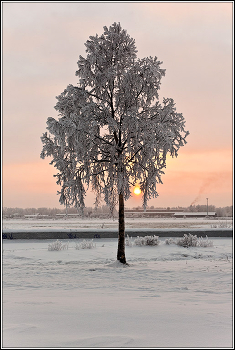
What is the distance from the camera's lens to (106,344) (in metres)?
4.76

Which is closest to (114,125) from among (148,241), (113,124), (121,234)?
(113,124)

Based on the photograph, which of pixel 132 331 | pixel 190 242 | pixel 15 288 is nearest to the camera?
pixel 132 331

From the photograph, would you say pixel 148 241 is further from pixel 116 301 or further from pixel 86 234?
pixel 116 301

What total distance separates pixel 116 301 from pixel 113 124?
7.11 m

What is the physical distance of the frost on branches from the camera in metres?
13.4

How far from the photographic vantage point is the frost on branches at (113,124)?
1341 centimetres

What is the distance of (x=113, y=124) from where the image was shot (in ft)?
44.1

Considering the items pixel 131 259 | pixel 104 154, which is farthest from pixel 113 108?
pixel 131 259

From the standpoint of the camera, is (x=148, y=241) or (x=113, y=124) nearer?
(x=113, y=124)

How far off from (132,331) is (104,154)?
9590 millimetres

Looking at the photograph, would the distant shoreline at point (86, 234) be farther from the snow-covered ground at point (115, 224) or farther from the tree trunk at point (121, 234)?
the tree trunk at point (121, 234)

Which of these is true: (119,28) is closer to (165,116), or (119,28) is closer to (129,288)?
(165,116)

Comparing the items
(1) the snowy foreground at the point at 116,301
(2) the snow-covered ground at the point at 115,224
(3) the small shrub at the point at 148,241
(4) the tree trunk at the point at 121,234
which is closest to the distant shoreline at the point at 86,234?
(3) the small shrub at the point at 148,241

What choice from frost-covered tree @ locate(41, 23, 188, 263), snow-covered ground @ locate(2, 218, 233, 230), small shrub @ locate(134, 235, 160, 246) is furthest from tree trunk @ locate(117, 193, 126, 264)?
snow-covered ground @ locate(2, 218, 233, 230)
